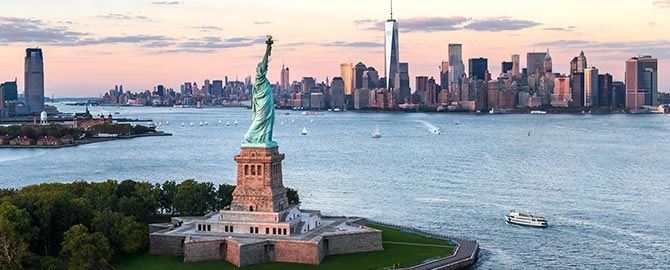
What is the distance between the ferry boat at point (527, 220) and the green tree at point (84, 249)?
26337 mm

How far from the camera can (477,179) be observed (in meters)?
79.7

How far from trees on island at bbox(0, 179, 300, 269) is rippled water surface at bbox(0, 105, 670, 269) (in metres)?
11.3

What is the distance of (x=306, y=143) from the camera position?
133m

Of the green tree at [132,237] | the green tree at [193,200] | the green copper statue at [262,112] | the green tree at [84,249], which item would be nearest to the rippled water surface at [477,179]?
the green tree at [193,200]

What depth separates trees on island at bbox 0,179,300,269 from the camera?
38.8 metres

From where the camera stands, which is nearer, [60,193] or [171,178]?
[60,193]

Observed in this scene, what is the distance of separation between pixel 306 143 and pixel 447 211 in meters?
73.8

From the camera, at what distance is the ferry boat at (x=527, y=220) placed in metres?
55.3

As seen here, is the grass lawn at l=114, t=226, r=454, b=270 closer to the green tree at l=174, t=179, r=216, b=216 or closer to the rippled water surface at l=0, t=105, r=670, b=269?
the rippled water surface at l=0, t=105, r=670, b=269

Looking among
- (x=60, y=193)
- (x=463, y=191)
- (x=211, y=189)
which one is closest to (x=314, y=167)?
(x=463, y=191)

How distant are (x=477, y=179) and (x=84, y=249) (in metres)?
47.0

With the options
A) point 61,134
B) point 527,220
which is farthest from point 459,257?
point 61,134

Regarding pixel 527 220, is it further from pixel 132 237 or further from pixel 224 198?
pixel 132 237

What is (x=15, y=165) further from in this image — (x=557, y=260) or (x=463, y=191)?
(x=557, y=260)
